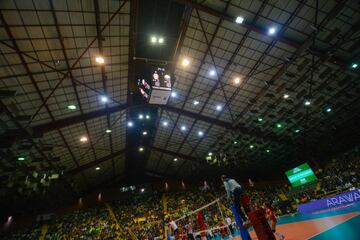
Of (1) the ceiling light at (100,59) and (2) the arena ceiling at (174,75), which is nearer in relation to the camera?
(2) the arena ceiling at (174,75)

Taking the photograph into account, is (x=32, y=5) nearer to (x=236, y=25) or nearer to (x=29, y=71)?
(x=29, y=71)

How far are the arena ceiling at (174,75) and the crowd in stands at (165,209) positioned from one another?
528cm

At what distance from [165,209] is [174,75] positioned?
21706 millimetres

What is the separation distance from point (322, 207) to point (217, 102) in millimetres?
11997

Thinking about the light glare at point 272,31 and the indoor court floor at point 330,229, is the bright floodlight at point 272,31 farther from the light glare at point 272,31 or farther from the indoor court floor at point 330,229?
the indoor court floor at point 330,229

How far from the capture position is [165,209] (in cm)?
3080

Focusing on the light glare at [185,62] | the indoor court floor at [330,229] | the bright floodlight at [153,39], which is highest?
the bright floodlight at [153,39]

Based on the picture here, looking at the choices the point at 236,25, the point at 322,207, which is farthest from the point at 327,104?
the point at 236,25

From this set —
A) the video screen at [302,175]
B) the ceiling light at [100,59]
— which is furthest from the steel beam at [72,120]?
the video screen at [302,175]

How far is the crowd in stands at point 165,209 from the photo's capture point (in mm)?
23547

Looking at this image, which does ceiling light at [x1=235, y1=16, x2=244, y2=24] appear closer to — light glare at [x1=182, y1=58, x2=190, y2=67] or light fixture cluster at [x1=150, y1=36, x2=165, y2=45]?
light glare at [x1=182, y1=58, x2=190, y2=67]

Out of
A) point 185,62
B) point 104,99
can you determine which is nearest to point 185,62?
point 185,62

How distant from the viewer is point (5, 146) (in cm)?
1420

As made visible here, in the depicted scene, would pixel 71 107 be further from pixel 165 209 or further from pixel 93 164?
pixel 165 209
